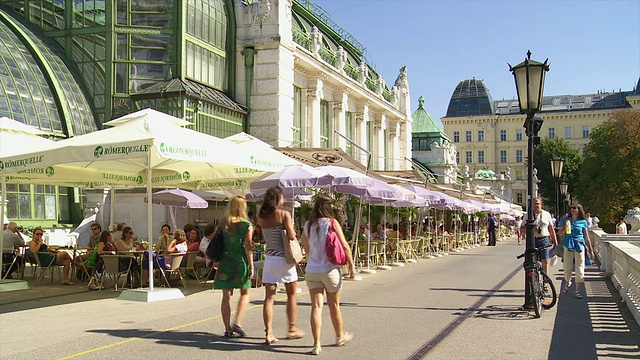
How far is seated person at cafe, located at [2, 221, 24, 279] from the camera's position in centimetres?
1555

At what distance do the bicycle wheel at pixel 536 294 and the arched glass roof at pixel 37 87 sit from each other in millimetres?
18423

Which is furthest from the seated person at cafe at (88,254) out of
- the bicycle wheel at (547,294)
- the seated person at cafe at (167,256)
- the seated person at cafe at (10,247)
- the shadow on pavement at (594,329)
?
the shadow on pavement at (594,329)

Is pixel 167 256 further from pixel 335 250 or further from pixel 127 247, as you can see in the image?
pixel 335 250

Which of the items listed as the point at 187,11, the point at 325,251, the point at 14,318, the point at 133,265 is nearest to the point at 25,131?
the point at 133,265

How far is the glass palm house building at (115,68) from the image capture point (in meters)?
24.0

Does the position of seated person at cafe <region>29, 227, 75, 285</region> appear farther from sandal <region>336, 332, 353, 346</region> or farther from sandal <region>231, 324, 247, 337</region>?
sandal <region>336, 332, 353, 346</region>

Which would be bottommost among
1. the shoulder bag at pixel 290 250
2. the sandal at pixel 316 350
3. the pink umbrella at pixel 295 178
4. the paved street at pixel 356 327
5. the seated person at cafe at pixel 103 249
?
the paved street at pixel 356 327

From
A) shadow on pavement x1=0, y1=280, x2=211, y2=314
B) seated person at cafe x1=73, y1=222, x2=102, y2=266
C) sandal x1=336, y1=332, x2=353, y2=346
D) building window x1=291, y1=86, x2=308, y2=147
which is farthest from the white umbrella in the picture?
building window x1=291, y1=86, x2=308, y2=147

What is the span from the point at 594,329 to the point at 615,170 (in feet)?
133

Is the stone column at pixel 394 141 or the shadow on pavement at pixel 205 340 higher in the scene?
the stone column at pixel 394 141

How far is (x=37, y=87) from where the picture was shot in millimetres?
24516

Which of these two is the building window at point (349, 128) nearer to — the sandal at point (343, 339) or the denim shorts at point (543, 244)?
the denim shorts at point (543, 244)

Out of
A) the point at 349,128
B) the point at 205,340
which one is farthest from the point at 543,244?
the point at 349,128

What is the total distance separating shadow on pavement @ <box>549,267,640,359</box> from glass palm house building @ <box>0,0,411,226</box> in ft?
55.9
